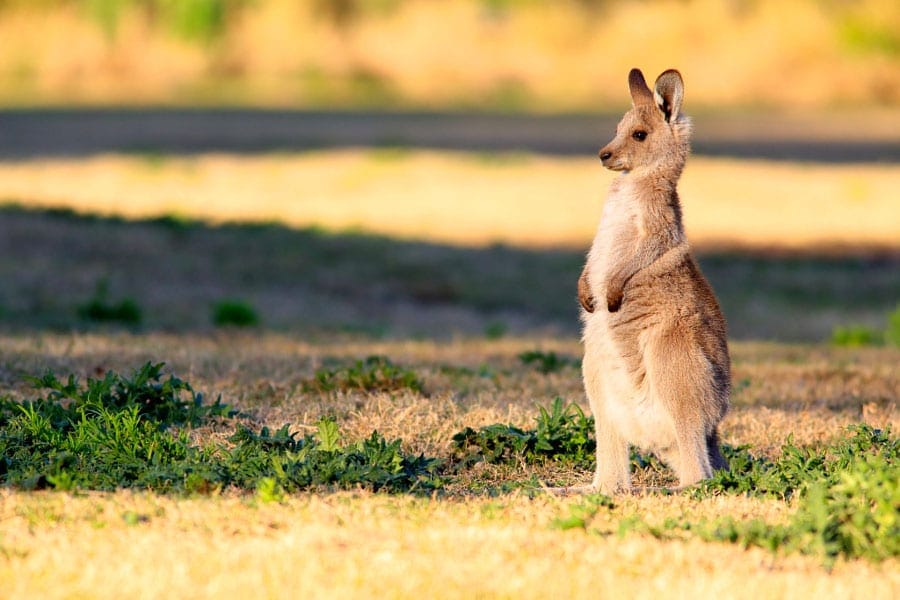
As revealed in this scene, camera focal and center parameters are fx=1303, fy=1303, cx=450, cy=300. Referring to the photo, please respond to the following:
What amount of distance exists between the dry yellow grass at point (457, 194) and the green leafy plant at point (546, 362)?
8.97m

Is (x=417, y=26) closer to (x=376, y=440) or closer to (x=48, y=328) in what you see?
(x=48, y=328)

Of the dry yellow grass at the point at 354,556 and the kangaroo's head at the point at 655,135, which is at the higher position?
the kangaroo's head at the point at 655,135

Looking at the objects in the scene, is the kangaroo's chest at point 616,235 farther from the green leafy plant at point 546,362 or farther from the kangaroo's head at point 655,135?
the green leafy plant at point 546,362

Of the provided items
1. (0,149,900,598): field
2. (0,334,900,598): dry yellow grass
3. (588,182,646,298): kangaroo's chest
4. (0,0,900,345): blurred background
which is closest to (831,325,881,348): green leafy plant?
(0,0,900,345): blurred background

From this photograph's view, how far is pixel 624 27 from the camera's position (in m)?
53.1

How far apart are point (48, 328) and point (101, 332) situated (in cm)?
73

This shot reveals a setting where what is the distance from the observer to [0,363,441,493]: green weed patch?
568 cm

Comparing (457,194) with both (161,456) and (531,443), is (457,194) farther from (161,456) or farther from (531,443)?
(161,456)

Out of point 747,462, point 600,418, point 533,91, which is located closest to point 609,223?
point 600,418

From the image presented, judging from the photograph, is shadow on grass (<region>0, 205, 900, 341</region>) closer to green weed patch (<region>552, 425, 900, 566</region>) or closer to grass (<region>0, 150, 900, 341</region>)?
grass (<region>0, 150, 900, 341</region>)

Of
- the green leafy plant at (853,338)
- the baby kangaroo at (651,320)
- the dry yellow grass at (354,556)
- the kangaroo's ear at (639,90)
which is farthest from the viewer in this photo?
the green leafy plant at (853,338)

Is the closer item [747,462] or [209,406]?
[747,462]

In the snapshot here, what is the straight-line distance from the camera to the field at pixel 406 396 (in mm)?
4730

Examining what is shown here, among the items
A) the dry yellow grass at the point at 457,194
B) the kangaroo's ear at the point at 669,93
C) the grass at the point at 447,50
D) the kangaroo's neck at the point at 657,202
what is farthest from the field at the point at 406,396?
the grass at the point at 447,50
